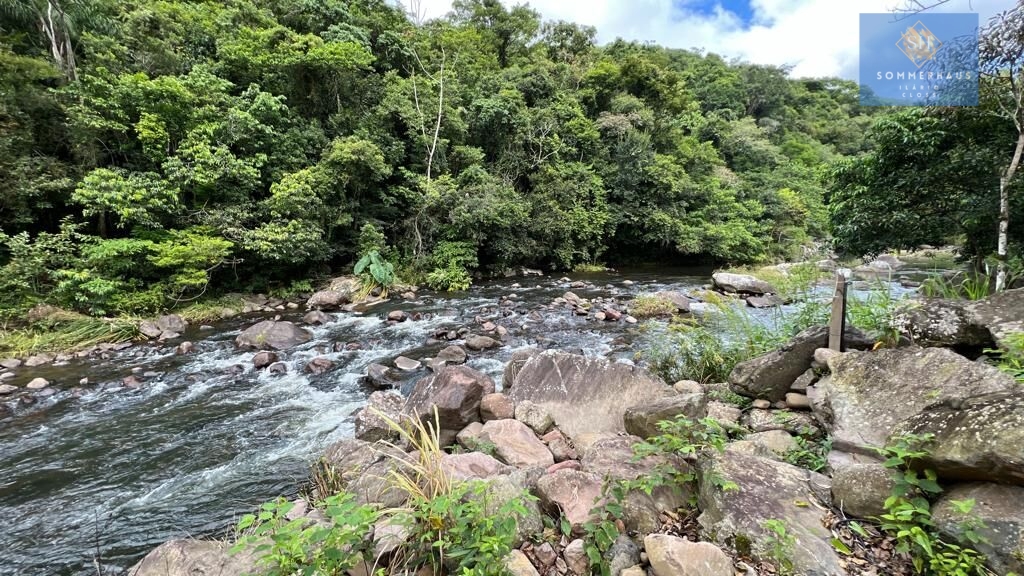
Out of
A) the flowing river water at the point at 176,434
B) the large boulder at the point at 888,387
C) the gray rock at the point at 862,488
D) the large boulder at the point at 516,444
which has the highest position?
the large boulder at the point at 888,387

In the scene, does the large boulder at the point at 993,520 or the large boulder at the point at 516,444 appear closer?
the large boulder at the point at 993,520

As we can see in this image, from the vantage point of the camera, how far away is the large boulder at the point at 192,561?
8.00 ft

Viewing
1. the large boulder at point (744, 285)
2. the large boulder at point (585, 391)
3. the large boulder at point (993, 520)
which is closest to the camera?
the large boulder at point (993, 520)

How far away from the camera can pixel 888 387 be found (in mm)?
2736

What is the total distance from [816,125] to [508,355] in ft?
151

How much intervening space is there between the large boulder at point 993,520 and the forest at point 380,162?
20.4 feet

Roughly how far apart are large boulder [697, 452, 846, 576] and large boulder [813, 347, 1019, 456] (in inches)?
17.8

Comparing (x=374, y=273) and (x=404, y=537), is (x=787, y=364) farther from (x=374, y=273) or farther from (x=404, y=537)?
(x=374, y=273)

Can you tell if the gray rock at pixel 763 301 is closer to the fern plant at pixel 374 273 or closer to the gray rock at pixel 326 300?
the fern plant at pixel 374 273

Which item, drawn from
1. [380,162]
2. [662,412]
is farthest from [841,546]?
[380,162]

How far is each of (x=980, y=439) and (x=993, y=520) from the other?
1.07ft

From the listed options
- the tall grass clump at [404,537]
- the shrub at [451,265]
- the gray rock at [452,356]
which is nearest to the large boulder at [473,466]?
the tall grass clump at [404,537]

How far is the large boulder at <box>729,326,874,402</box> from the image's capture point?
370cm

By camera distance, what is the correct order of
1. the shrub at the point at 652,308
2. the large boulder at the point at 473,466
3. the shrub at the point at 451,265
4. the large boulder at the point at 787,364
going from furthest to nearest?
the shrub at the point at 451,265 < the shrub at the point at 652,308 < the large boulder at the point at 787,364 < the large boulder at the point at 473,466
